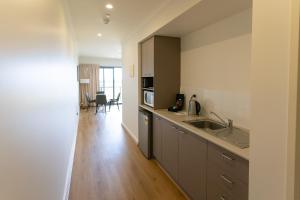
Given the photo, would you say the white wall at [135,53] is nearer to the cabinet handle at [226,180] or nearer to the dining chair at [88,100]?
A: the cabinet handle at [226,180]

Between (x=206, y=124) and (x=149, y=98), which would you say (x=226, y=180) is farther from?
→ (x=149, y=98)

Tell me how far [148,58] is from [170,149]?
1.78 m

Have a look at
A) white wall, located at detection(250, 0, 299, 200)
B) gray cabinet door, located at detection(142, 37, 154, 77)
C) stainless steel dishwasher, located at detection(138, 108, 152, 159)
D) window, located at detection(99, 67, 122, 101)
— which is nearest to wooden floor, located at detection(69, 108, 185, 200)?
stainless steel dishwasher, located at detection(138, 108, 152, 159)

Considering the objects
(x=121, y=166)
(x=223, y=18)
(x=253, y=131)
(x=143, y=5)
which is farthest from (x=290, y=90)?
(x=121, y=166)

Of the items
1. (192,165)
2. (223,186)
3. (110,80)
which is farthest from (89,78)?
(223,186)

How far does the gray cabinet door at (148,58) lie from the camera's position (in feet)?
11.5

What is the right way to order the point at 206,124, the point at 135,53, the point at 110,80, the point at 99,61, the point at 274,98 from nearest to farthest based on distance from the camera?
1. the point at 274,98
2. the point at 206,124
3. the point at 135,53
4. the point at 99,61
5. the point at 110,80

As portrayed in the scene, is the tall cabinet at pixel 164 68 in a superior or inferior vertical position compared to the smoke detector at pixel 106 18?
inferior

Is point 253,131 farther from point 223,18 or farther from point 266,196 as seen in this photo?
point 223,18

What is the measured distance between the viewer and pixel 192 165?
2.24m

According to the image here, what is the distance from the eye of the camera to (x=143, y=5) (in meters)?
2.92

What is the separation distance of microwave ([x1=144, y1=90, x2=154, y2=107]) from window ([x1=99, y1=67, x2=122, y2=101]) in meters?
7.17

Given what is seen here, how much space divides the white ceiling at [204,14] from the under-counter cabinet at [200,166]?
1407 millimetres

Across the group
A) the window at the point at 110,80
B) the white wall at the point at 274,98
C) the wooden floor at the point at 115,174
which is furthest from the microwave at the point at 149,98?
the window at the point at 110,80
